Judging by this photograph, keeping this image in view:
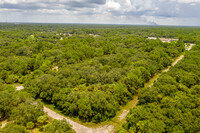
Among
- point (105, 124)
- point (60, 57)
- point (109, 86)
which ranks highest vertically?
point (60, 57)

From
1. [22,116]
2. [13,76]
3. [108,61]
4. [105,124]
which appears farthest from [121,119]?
[13,76]

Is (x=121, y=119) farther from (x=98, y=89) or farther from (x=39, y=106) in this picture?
(x=39, y=106)

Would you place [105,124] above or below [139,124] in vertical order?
below

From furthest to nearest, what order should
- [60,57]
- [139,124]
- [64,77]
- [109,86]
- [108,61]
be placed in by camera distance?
[60,57] → [108,61] → [64,77] → [109,86] → [139,124]

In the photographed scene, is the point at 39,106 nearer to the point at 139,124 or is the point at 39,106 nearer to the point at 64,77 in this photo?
the point at 64,77

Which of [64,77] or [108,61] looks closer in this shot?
[64,77]

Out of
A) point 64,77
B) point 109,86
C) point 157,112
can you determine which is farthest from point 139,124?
point 64,77

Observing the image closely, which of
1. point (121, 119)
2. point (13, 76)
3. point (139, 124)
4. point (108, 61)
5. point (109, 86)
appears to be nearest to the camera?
point (139, 124)

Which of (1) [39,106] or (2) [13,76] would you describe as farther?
(2) [13,76]

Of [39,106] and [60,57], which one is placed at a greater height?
[60,57]
